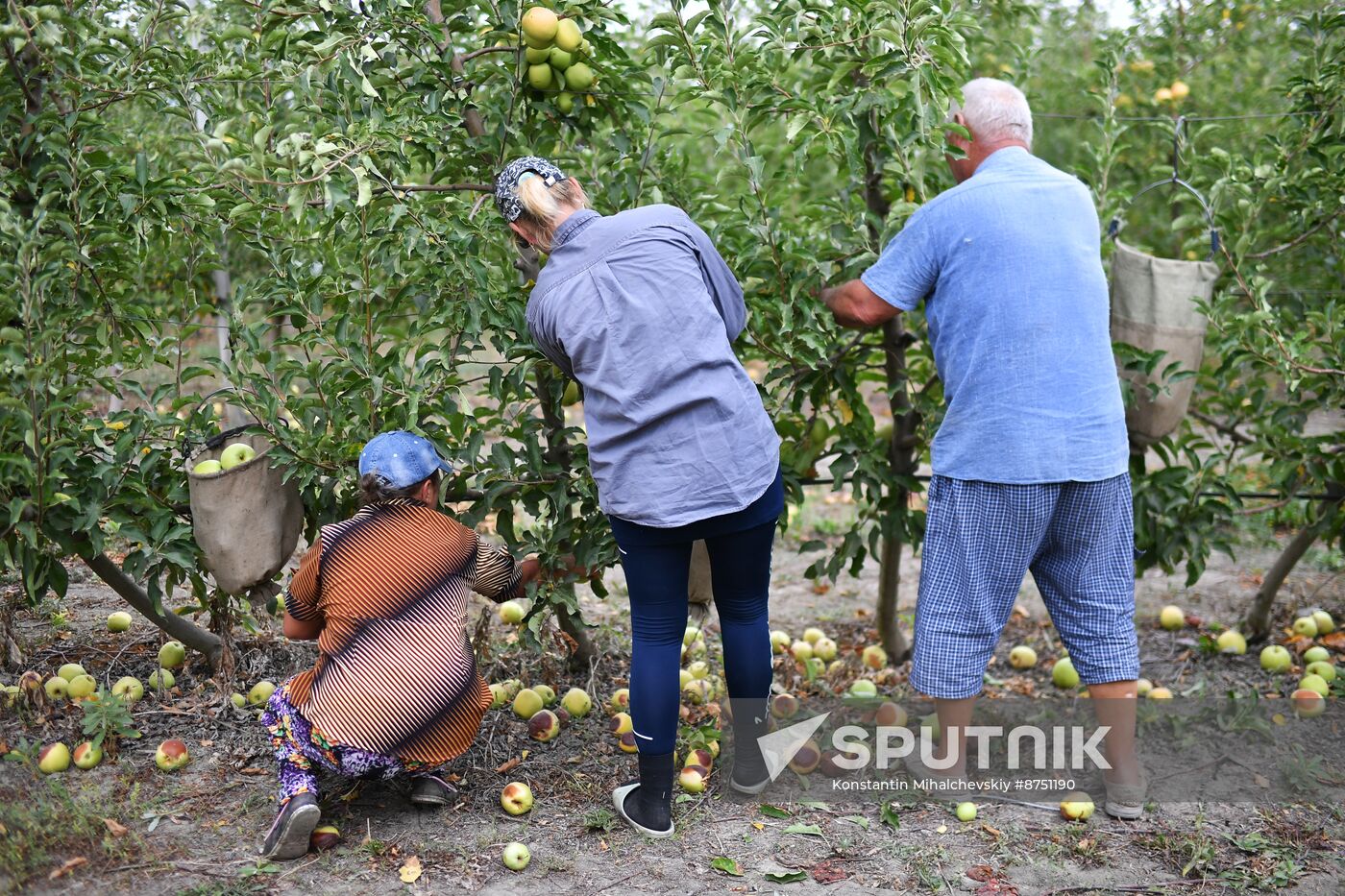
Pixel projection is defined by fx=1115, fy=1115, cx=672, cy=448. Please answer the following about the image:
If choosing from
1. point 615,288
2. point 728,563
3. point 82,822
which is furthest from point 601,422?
point 82,822

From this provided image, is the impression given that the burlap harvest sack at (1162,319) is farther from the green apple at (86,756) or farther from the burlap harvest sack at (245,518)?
the green apple at (86,756)

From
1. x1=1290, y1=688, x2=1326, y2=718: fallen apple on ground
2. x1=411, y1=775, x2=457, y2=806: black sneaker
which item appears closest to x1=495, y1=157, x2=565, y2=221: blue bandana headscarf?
x1=411, y1=775, x2=457, y2=806: black sneaker

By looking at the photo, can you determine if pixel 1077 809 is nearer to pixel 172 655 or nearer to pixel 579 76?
pixel 579 76

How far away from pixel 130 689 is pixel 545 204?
6.28ft

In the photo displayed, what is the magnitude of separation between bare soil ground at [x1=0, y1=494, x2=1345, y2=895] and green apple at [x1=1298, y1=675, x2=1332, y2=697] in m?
0.72

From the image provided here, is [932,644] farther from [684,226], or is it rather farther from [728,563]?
[684,226]

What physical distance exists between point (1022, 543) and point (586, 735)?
4.45ft

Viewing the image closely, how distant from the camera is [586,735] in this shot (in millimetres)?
3229

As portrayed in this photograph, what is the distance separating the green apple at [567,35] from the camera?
111 inches

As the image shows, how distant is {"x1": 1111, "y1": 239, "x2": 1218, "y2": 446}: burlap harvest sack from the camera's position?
3240mm

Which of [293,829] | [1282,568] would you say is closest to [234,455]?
[293,829]

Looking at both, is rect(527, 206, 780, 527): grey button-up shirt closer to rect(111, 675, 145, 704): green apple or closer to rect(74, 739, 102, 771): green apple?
rect(74, 739, 102, 771): green apple

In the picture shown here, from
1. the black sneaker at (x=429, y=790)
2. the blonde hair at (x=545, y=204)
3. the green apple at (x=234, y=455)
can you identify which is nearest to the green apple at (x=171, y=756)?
the black sneaker at (x=429, y=790)

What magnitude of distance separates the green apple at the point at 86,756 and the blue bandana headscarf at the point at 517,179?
1739 mm
